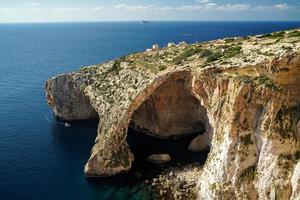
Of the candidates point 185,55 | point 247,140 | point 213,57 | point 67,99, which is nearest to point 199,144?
point 185,55

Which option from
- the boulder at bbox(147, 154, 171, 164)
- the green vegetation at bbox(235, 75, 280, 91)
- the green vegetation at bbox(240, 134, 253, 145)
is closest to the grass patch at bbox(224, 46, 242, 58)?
the green vegetation at bbox(235, 75, 280, 91)

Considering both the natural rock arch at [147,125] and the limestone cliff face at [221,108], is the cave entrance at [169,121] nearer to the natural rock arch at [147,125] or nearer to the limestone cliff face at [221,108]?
the natural rock arch at [147,125]

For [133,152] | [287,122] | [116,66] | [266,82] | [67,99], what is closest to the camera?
[287,122]

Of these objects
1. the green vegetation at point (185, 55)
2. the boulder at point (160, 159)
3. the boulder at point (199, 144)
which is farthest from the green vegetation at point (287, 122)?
the green vegetation at point (185, 55)

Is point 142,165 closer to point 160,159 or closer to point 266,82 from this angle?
point 160,159

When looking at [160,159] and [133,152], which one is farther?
[133,152]

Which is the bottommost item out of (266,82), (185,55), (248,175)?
(248,175)

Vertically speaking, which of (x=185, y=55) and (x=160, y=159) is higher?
(x=185, y=55)

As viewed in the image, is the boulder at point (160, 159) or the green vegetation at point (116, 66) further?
the green vegetation at point (116, 66)
